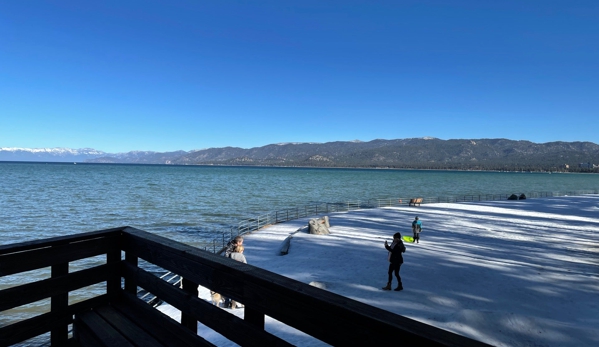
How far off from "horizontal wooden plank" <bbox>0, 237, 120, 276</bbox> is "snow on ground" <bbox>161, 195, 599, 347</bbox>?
14.4ft

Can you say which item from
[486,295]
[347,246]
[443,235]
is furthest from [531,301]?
[443,235]

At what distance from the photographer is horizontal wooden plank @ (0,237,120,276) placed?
9.29ft

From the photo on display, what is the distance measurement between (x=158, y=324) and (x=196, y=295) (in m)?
0.62

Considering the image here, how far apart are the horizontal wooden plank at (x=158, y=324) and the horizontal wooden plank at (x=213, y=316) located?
0.15m

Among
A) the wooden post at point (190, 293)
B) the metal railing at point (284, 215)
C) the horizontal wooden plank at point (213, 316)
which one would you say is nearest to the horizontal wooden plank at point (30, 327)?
the horizontal wooden plank at point (213, 316)

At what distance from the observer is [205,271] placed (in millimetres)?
2461

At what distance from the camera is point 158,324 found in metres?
2.91

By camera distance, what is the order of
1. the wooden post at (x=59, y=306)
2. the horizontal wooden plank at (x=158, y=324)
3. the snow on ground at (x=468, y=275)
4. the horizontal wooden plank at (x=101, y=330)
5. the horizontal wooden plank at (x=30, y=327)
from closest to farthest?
the horizontal wooden plank at (x=158, y=324) → the horizontal wooden plank at (x=101, y=330) → the horizontal wooden plank at (x=30, y=327) → the wooden post at (x=59, y=306) → the snow on ground at (x=468, y=275)

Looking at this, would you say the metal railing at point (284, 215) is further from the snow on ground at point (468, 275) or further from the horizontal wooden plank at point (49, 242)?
the horizontal wooden plank at point (49, 242)

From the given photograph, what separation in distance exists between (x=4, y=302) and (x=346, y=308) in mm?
2886

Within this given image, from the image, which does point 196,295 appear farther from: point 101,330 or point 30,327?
point 30,327

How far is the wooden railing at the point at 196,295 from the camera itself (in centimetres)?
162

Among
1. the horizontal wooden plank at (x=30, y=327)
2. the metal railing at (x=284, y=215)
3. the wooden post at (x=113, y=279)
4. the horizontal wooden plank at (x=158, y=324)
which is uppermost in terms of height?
the wooden post at (x=113, y=279)

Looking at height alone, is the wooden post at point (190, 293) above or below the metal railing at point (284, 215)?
above
